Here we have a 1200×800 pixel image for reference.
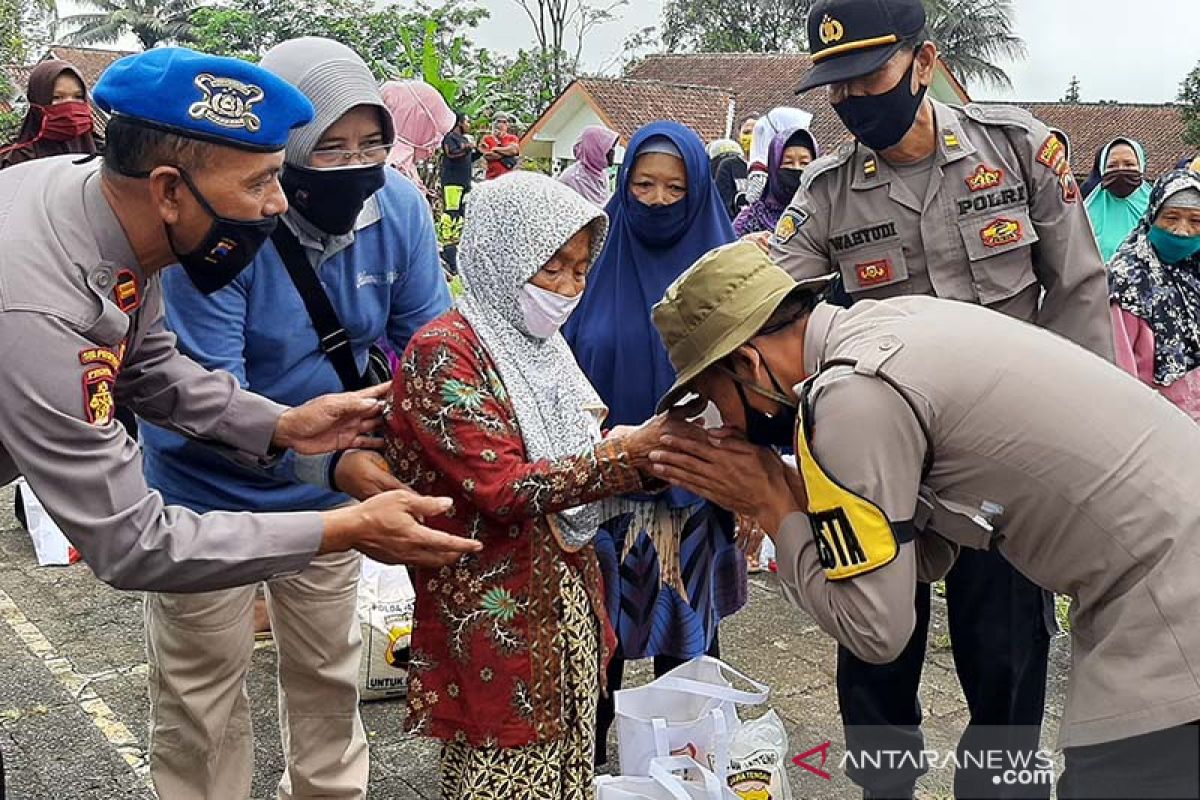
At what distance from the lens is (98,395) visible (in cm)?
194

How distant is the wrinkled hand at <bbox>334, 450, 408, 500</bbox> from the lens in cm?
239

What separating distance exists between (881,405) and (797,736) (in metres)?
2.37

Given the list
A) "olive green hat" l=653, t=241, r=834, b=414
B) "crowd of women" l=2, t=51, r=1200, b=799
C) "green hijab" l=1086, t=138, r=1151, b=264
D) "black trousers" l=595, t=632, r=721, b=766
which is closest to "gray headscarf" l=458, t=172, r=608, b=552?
"crowd of women" l=2, t=51, r=1200, b=799

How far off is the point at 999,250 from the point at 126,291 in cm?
203

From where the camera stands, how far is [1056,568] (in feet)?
6.30

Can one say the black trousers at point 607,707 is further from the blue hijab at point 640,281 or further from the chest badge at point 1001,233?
the chest badge at point 1001,233

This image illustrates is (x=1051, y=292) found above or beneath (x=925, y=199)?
beneath

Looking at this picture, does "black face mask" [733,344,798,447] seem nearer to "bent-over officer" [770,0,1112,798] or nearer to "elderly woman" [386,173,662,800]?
"elderly woman" [386,173,662,800]

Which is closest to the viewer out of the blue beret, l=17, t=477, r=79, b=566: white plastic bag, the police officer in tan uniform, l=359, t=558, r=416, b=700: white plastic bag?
the police officer in tan uniform

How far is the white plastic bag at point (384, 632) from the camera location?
395 centimetres

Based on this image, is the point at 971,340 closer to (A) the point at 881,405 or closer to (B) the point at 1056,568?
(A) the point at 881,405

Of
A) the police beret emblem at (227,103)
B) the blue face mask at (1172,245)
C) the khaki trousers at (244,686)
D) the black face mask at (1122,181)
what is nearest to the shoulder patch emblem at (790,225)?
the khaki trousers at (244,686)

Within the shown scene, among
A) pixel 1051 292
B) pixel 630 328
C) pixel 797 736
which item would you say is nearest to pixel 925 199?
pixel 1051 292

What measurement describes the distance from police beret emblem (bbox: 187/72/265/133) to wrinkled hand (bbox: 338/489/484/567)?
2.30 ft
